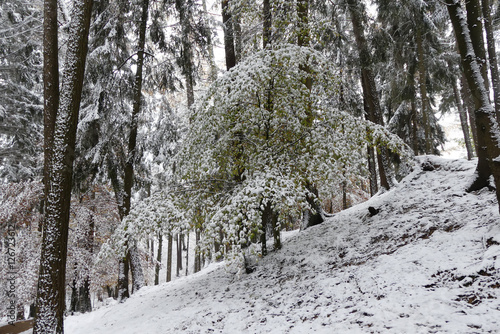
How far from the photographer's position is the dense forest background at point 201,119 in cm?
474

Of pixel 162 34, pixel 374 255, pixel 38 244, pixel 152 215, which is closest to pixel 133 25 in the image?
pixel 162 34

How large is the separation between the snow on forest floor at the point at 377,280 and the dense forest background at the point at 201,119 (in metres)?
0.78

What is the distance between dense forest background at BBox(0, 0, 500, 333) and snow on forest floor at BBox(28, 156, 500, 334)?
0.78 m

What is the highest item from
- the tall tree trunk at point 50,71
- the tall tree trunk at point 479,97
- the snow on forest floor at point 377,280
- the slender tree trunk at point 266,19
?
the slender tree trunk at point 266,19

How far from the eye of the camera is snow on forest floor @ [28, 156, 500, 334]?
2.89 meters

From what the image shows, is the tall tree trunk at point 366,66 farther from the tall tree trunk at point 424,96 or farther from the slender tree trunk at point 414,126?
the slender tree trunk at point 414,126

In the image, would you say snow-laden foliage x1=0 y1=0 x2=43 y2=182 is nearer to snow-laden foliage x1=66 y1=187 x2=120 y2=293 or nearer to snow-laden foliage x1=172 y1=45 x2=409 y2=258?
snow-laden foliage x1=66 y1=187 x2=120 y2=293

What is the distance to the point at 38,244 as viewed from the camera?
10.2 metres

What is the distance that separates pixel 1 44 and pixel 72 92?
26.5ft

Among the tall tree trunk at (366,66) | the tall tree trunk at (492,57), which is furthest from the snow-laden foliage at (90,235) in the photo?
the tall tree trunk at (492,57)

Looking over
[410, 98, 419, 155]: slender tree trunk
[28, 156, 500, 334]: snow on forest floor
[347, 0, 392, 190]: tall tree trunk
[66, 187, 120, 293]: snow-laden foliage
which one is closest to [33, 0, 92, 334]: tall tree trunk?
[28, 156, 500, 334]: snow on forest floor

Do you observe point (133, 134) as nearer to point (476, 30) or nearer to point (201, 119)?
point (201, 119)

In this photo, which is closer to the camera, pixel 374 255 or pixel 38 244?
pixel 374 255

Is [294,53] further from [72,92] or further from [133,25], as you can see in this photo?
[133,25]
